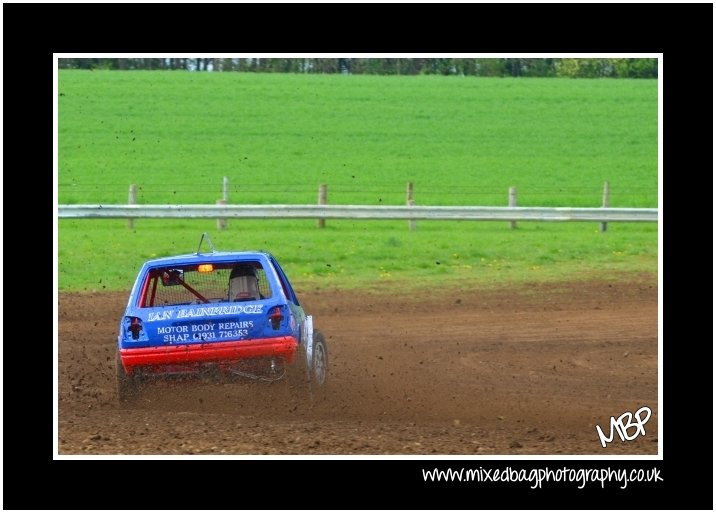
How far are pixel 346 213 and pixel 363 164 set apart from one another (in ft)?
42.1

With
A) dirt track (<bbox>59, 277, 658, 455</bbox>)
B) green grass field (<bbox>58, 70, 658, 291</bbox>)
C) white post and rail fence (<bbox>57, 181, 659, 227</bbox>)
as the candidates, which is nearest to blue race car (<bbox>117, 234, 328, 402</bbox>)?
dirt track (<bbox>59, 277, 658, 455</bbox>)

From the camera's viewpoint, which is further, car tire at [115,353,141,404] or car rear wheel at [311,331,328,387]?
car rear wheel at [311,331,328,387]

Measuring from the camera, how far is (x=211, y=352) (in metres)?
9.54

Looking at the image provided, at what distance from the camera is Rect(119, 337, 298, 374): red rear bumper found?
9539 millimetres

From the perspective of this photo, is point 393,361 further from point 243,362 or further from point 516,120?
point 516,120

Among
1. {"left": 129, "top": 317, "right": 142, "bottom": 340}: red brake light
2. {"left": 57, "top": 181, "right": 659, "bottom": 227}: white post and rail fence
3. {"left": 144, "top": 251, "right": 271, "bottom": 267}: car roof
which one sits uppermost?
{"left": 57, "top": 181, "right": 659, "bottom": 227}: white post and rail fence

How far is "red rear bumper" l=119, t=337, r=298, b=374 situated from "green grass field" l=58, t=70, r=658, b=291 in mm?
8467

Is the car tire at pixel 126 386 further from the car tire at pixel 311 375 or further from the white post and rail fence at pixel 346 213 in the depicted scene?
the white post and rail fence at pixel 346 213

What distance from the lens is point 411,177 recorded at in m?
31.9

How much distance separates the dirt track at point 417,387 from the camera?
9039 millimetres

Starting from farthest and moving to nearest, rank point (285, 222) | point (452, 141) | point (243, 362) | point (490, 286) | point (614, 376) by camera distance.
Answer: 1. point (452, 141)
2. point (285, 222)
3. point (490, 286)
4. point (614, 376)
5. point (243, 362)

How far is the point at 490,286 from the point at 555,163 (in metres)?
17.6

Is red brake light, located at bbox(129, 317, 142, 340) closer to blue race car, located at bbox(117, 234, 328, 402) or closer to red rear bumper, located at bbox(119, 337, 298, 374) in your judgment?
blue race car, located at bbox(117, 234, 328, 402)

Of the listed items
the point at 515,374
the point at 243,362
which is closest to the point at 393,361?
the point at 515,374
